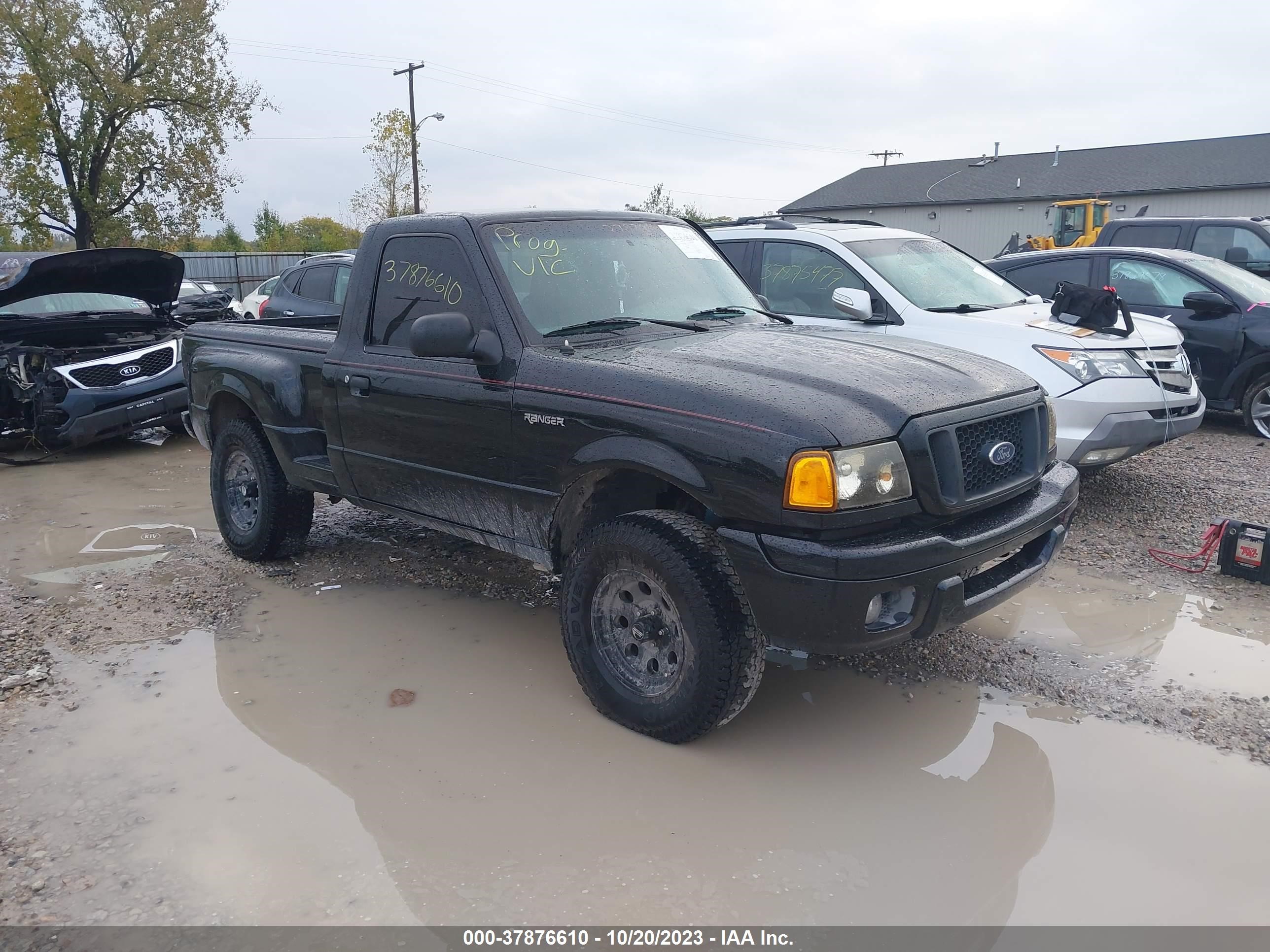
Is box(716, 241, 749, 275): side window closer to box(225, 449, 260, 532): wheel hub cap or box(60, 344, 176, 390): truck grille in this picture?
box(225, 449, 260, 532): wheel hub cap

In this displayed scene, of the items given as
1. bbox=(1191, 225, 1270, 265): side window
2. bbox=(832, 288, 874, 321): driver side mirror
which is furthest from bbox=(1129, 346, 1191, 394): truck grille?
bbox=(1191, 225, 1270, 265): side window

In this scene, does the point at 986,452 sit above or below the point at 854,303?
below

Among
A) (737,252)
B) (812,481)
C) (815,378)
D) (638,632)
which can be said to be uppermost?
(737,252)

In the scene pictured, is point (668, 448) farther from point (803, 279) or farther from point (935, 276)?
point (935, 276)

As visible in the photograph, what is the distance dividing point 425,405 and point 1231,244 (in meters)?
9.72

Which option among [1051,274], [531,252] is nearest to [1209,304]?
[1051,274]

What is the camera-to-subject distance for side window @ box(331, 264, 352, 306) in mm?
10719

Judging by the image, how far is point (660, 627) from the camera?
3.45m

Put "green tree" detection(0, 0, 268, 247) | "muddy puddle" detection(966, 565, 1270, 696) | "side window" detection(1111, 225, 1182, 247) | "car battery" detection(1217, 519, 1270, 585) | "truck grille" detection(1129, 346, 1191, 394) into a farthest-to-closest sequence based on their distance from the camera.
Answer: "green tree" detection(0, 0, 268, 247) → "side window" detection(1111, 225, 1182, 247) → "truck grille" detection(1129, 346, 1191, 394) → "car battery" detection(1217, 519, 1270, 585) → "muddy puddle" detection(966, 565, 1270, 696)

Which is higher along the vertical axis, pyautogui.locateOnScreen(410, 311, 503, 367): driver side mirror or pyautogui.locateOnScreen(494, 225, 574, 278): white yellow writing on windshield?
pyautogui.locateOnScreen(494, 225, 574, 278): white yellow writing on windshield

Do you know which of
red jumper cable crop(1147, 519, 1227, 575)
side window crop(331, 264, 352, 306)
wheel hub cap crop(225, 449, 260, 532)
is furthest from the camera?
side window crop(331, 264, 352, 306)

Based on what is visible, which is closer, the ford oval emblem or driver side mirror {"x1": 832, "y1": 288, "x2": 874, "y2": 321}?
the ford oval emblem

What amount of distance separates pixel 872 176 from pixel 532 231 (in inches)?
1929

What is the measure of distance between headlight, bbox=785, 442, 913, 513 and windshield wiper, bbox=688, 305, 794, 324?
152 centimetres
